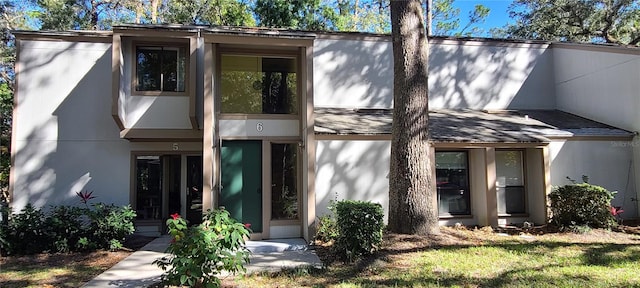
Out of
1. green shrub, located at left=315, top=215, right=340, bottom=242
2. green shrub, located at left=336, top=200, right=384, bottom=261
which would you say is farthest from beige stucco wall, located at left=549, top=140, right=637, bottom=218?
green shrub, located at left=336, top=200, right=384, bottom=261

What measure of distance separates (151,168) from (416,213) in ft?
23.3

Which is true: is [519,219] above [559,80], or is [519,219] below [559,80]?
below

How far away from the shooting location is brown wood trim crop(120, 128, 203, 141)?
9930 millimetres

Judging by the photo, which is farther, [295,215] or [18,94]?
[18,94]

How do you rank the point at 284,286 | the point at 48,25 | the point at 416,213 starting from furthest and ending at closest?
1. the point at 48,25
2. the point at 416,213
3. the point at 284,286

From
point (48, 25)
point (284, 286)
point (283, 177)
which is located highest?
point (48, 25)

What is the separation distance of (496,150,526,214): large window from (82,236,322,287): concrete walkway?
6.01 m

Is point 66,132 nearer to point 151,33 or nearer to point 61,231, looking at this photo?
point 61,231

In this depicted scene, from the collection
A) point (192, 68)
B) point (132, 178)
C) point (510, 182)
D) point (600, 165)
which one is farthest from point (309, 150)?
point (600, 165)

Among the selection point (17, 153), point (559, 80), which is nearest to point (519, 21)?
point (559, 80)

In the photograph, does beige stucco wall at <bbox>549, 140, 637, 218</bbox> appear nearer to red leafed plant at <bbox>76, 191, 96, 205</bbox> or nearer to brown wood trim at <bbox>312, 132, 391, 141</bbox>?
brown wood trim at <bbox>312, 132, 391, 141</bbox>

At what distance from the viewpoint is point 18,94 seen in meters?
10.2

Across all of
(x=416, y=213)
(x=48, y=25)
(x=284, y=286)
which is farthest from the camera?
(x=48, y=25)

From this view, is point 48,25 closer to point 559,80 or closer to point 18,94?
point 18,94
